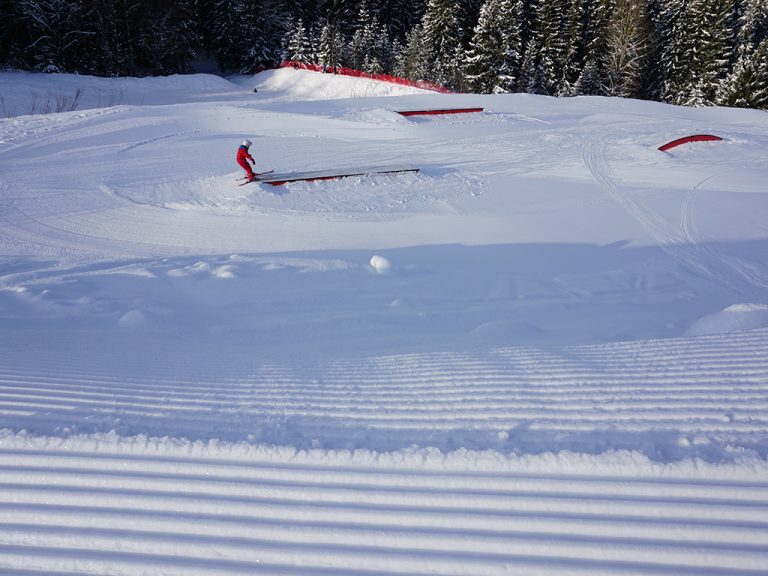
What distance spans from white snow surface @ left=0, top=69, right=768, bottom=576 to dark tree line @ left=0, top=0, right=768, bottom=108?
79.1 feet

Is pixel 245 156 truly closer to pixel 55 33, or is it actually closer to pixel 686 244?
pixel 686 244

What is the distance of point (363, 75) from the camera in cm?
3056

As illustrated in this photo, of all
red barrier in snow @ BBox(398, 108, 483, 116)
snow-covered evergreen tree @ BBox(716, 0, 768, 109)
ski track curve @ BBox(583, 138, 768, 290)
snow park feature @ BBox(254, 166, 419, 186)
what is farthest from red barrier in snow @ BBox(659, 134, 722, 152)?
snow-covered evergreen tree @ BBox(716, 0, 768, 109)

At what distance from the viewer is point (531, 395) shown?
2.81 meters

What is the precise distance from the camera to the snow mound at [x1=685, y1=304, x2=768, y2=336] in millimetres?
4156

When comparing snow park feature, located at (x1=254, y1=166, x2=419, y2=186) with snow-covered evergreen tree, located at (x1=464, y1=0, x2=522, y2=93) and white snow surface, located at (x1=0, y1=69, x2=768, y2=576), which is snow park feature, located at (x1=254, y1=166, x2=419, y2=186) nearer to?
white snow surface, located at (x1=0, y1=69, x2=768, y2=576)

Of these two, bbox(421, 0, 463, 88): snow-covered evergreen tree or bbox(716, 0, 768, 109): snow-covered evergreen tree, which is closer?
bbox(716, 0, 768, 109): snow-covered evergreen tree

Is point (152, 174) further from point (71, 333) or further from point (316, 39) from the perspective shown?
point (316, 39)

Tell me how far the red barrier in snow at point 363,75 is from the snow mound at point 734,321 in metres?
22.5

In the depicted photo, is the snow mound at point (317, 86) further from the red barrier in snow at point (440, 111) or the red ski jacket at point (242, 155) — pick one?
the red ski jacket at point (242, 155)

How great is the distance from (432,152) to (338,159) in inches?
119

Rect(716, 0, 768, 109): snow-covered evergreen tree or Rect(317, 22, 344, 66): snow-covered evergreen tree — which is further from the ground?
Rect(317, 22, 344, 66): snow-covered evergreen tree

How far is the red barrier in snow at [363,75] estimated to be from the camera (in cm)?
2611

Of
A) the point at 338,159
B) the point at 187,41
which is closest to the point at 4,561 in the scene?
the point at 338,159
